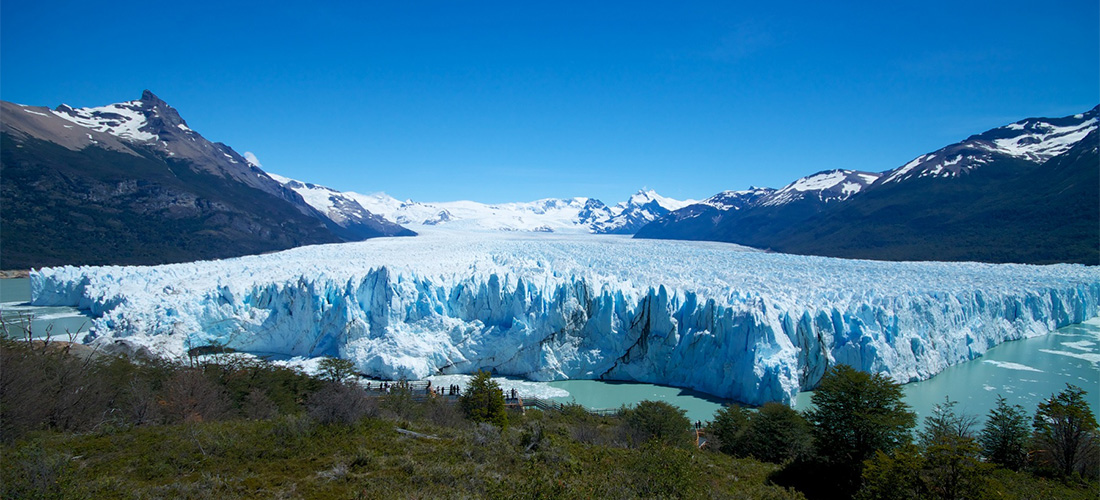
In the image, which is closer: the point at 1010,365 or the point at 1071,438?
the point at 1071,438

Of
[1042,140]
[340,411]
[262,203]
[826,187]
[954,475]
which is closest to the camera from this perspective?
[954,475]

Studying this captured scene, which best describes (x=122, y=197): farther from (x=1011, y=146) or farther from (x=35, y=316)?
(x=1011, y=146)

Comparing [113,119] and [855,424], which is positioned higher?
[113,119]

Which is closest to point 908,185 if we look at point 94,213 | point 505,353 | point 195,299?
point 505,353

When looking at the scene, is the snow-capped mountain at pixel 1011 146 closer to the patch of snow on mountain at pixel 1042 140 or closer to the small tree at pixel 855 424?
the patch of snow on mountain at pixel 1042 140

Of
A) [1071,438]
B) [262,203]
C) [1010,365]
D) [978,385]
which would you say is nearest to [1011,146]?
[1010,365]

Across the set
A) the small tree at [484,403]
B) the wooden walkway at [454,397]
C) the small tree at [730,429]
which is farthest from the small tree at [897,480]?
the wooden walkway at [454,397]
